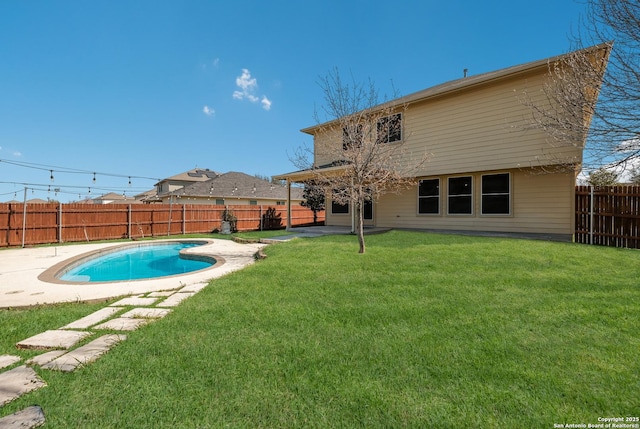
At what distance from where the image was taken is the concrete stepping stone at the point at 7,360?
104 inches

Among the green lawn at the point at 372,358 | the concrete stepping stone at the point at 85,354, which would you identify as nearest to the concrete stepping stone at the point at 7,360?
the concrete stepping stone at the point at 85,354

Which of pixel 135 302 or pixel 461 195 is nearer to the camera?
pixel 135 302

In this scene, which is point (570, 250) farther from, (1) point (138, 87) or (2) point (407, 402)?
(1) point (138, 87)

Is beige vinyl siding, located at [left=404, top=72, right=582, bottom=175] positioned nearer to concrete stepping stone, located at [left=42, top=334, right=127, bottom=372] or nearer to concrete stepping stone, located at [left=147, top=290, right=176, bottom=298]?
concrete stepping stone, located at [left=147, top=290, right=176, bottom=298]

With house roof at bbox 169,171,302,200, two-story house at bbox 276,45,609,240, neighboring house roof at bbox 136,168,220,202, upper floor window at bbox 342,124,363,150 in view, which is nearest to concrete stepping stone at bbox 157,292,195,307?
upper floor window at bbox 342,124,363,150

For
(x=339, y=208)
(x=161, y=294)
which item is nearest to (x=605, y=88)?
(x=161, y=294)

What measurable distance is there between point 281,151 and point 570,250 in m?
9.14

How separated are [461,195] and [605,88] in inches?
217

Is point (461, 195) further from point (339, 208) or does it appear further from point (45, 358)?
point (45, 358)

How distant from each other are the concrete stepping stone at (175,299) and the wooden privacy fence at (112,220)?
11.9 metres

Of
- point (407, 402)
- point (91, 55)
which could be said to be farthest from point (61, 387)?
point (91, 55)

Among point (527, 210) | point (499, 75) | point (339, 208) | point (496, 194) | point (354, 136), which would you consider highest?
point (499, 75)

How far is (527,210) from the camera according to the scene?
9977 mm

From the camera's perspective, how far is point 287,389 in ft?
7.13
